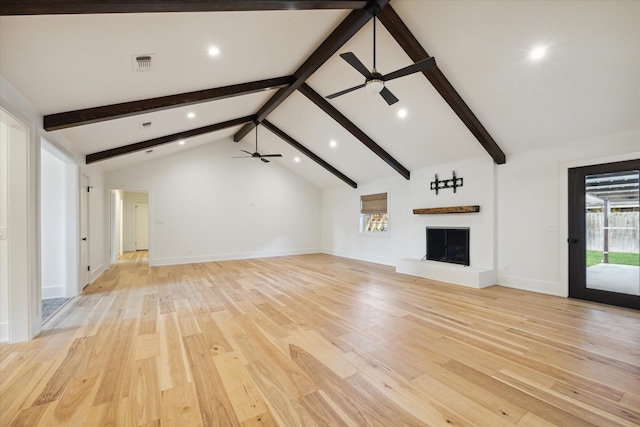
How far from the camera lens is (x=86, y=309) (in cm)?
386

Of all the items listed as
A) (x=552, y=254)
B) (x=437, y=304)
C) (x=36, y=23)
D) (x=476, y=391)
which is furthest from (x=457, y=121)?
(x=36, y=23)

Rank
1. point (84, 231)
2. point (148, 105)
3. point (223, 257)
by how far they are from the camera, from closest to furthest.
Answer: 1. point (148, 105)
2. point (84, 231)
3. point (223, 257)

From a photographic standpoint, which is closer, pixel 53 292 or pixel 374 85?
pixel 374 85

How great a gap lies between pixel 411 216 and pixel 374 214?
1.48 m

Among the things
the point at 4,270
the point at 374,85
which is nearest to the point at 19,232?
the point at 4,270

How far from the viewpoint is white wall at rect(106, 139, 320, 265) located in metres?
7.40

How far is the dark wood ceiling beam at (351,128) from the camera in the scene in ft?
17.0

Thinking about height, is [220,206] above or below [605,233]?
above

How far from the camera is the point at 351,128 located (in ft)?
19.1

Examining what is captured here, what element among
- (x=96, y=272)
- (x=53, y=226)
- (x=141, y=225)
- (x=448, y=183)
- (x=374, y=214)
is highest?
(x=448, y=183)

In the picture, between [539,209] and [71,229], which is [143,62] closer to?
[71,229]

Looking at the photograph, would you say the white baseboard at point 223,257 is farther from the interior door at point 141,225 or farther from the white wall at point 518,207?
the interior door at point 141,225

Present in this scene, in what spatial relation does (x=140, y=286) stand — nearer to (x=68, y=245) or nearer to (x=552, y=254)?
(x=68, y=245)

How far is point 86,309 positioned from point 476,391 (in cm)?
476
